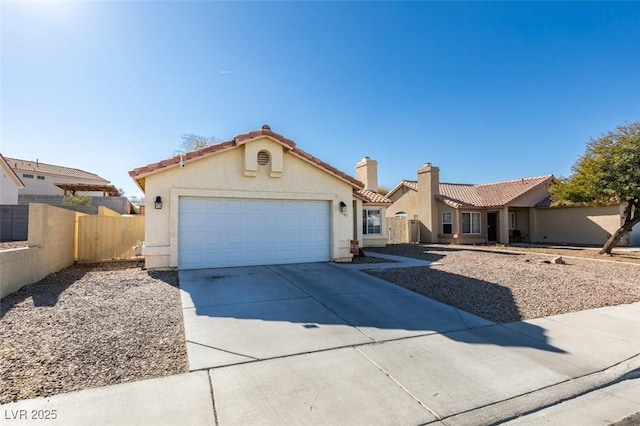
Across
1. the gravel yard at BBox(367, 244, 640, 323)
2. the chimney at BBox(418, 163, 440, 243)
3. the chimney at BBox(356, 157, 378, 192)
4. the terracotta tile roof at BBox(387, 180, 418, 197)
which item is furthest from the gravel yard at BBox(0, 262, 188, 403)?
the terracotta tile roof at BBox(387, 180, 418, 197)

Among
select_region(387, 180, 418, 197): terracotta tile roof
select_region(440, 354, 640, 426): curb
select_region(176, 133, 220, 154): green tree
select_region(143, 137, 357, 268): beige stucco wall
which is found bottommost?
select_region(440, 354, 640, 426): curb

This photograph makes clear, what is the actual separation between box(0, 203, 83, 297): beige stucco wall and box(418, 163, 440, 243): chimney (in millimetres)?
21950

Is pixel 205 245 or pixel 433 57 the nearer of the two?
pixel 205 245

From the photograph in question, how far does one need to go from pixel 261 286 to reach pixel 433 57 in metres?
12.6

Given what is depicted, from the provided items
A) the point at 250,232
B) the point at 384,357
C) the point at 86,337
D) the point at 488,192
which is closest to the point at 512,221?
the point at 488,192

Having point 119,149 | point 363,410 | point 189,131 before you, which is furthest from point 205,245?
point 189,131

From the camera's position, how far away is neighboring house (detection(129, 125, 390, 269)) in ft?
35.3

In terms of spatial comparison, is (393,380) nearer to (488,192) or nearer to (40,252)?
(40,252)

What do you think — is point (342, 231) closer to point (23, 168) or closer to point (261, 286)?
point (261, 286)

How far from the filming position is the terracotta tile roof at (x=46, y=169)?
3409 cm

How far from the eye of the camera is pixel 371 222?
21.3m

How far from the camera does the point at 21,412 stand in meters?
3.04

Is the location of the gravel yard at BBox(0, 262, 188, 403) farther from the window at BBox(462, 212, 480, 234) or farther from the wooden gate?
the window at BBox(462, 212, 480, 234)

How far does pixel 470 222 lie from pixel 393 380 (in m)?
23.7
